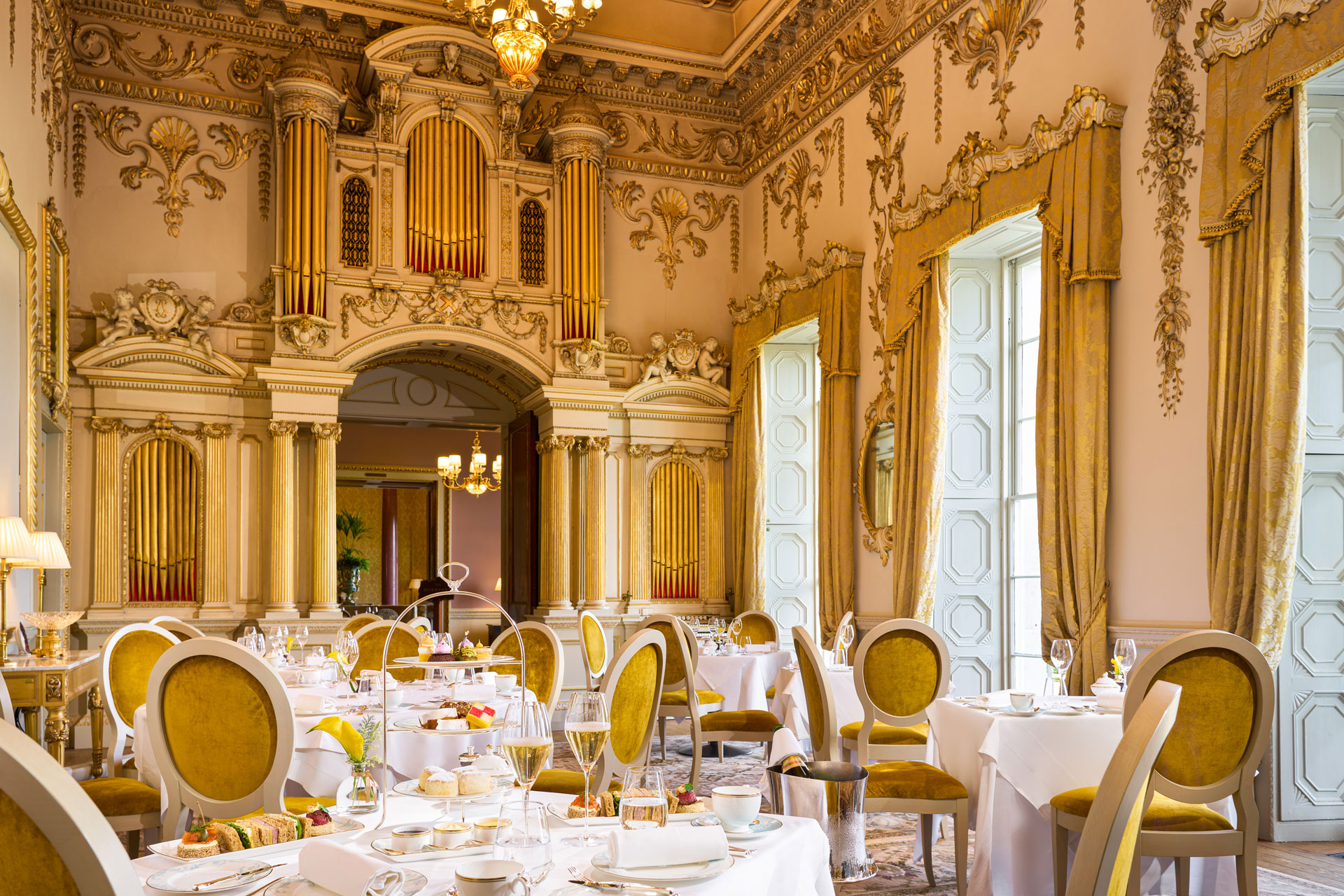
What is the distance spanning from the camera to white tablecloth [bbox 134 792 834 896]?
1.64 metres

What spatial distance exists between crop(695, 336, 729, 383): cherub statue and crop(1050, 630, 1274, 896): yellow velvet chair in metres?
7.14

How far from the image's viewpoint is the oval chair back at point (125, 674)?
14.8 ft

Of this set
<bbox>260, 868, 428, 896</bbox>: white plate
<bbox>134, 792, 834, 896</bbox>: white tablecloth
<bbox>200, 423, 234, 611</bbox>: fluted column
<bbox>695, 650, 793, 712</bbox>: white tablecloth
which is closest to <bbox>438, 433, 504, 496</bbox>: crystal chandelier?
<bbox>200, 423, 234, 611</bbox>: fluted column

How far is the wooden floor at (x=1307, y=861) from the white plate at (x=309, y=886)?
13.4 ft

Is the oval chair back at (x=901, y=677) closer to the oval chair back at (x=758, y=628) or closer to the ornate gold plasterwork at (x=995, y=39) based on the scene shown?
the oval chair back at (x=758, y=628)

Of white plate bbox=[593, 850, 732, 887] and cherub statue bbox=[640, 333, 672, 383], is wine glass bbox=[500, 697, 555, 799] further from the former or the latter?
cherub statue bbox=[640, 333, 672, 383]

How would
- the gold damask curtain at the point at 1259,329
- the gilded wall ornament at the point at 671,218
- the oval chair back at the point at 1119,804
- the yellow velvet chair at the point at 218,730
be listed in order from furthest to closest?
the gilded wall ornament at the point at 671,218, the gold damask curtain at the point at 1259,329, the yellow velvet chair at the point at 218,730, the oval chair back at the point at 1119,804

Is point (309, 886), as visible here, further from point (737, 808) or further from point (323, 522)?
point (323, 522)

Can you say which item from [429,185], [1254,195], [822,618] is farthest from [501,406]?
[1254,195]

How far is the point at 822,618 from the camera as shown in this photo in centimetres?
860

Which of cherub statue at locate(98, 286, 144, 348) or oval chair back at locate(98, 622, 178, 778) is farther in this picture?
cherub statue at locate(98, 286, 144, 348)

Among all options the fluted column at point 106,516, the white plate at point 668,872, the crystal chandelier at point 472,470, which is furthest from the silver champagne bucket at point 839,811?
the crystal chandelier at point 472,470

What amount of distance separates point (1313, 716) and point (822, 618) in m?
4.06

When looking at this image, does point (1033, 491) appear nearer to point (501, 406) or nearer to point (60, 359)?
point (501, 406)
